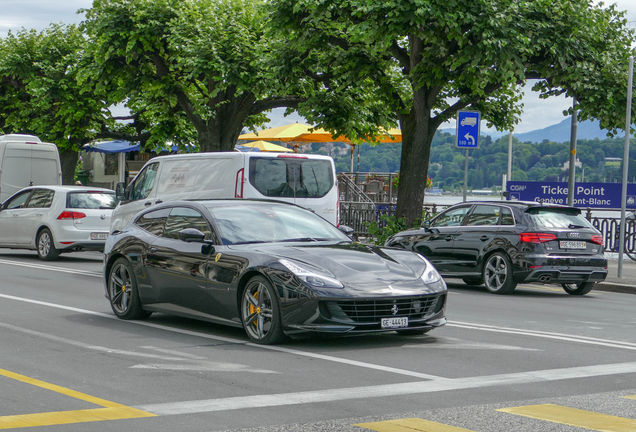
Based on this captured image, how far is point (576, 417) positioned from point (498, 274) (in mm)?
9021

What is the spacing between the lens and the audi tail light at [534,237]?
14000 mm

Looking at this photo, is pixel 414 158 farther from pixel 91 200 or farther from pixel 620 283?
pixel 91 200

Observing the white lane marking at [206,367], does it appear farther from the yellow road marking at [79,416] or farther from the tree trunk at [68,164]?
the tree trunk at [68,164]

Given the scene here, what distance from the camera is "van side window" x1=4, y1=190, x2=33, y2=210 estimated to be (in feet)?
65.2

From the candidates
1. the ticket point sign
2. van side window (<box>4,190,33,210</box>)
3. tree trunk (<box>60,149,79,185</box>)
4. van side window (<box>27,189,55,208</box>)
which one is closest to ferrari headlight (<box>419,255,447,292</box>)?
van side window (<box>27,189,55,208</box>)

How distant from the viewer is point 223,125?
2752 cm

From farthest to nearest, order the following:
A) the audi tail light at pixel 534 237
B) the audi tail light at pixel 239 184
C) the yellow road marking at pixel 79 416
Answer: the audi tail light at pixel 239 184
the audi tail light at pixel 534 237
the yellow road marking at pixel 79 416

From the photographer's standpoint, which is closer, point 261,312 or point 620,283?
point 261,312

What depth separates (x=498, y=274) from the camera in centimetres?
1442

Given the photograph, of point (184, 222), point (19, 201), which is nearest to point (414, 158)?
point (19, 201)

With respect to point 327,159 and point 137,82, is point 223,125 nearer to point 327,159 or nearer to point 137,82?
point 137,82

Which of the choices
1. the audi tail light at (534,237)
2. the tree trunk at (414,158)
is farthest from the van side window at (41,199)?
the audi tail light at (534,237)

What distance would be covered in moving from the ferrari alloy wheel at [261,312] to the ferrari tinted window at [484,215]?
7.43 meters

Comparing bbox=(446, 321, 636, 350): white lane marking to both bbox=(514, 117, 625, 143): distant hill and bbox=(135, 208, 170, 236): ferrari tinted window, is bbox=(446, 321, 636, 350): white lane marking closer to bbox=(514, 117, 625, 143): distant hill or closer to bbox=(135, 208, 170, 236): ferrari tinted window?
bbox=(135, 208, 170, 236): ferrari tinted window
